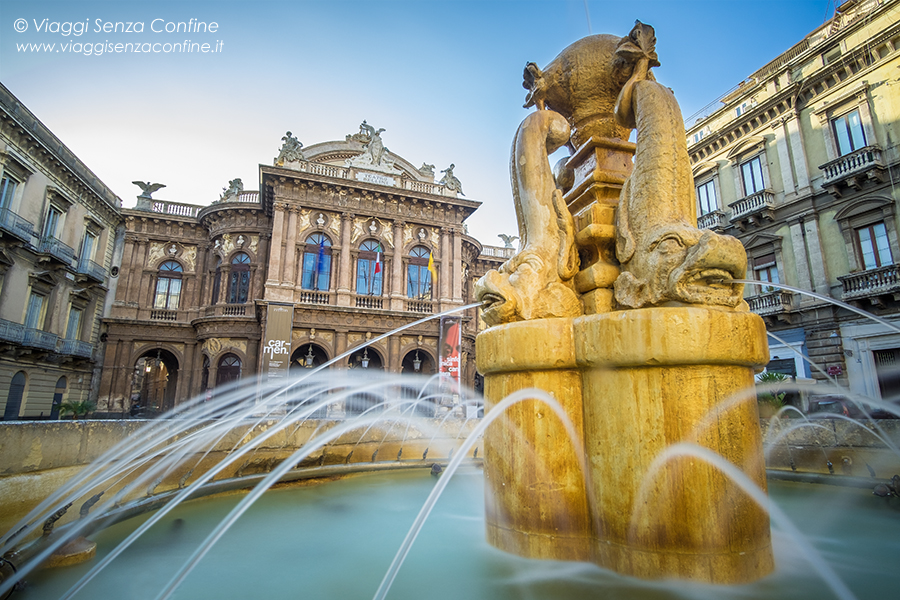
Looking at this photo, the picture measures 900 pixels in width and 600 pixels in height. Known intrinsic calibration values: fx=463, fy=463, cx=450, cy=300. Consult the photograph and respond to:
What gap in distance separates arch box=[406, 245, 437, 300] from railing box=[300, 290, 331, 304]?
3598 millimetres

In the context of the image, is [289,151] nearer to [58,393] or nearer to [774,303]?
[58,393]

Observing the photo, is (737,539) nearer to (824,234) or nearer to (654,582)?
(654,582)

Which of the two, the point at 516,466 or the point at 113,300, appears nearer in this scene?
the point at 516,466

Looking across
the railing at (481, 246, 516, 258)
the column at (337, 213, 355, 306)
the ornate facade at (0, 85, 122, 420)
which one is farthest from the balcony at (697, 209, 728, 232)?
the ornate facade at (0, 85, 122, 420)

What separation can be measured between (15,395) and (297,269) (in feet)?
36.5

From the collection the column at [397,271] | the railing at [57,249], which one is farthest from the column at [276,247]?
the railing at [57,249]

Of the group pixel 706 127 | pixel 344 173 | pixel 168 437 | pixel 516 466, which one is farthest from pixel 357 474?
pixel 706 127

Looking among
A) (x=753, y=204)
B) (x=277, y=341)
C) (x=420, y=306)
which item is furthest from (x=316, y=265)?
(x=753, y=204)

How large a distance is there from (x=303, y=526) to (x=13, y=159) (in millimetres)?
20468

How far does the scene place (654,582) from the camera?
1988mm

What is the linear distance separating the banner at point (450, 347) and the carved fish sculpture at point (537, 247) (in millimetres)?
16876

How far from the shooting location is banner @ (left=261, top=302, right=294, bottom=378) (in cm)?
1775

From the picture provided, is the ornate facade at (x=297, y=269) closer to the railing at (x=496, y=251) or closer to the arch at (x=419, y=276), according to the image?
the arch at (x=419, y=276)

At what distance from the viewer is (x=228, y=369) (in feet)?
66.1
